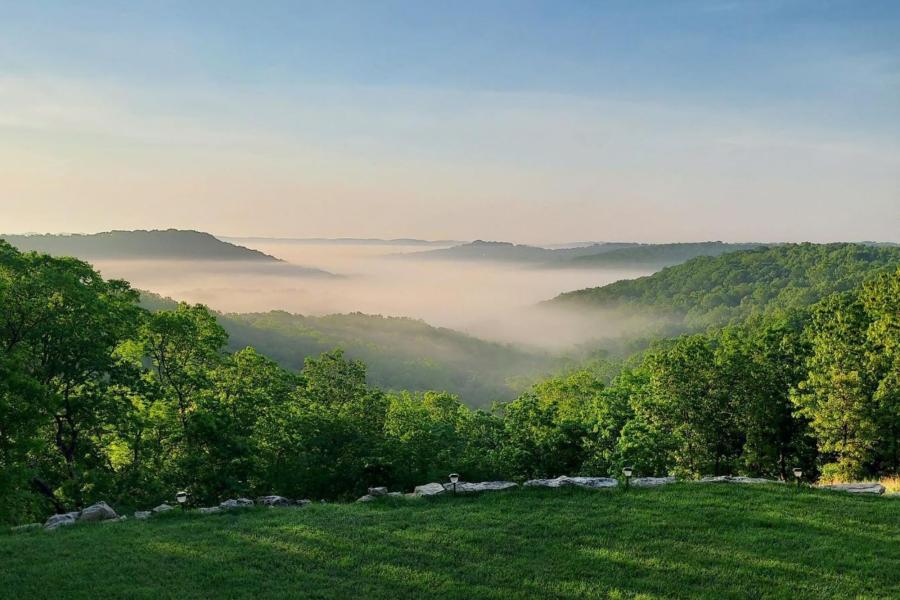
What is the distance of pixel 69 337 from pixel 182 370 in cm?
566

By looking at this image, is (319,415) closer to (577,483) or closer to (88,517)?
(88,517)

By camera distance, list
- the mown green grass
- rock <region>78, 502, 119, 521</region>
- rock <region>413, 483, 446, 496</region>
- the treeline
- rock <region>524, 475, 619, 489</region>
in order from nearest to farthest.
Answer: the mown green grass
rock <region>78, 502, 119, 521</region>
rock <region>524, 475, 619, 489</region>
rock <region>413, 483, 446, 496</region>
the treeline

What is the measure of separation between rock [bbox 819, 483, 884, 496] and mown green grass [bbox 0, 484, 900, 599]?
3.21 ft

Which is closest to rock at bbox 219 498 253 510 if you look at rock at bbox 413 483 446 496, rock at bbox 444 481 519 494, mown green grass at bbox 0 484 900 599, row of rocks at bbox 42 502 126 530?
mown green grass at bbox 0 484 900 599

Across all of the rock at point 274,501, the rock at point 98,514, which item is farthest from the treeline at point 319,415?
the rock at point 274,501

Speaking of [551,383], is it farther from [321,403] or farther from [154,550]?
[154,550]

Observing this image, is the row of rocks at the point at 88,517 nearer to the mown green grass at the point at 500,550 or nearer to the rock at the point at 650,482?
the mown green grass at the point at 500,550

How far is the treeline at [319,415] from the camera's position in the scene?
23.1 metres

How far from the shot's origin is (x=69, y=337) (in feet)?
77.8

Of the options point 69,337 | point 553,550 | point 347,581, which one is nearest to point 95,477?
point 69,337

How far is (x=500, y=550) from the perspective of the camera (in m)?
14.5

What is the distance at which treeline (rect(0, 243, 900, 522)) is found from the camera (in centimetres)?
2314

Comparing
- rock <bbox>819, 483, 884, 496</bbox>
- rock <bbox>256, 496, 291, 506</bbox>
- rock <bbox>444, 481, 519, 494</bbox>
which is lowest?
rock <bbox>256, 496, 291, 506</bbox>

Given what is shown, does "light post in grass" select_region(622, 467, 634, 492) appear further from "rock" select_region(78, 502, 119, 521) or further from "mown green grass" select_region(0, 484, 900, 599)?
"rock" select_region(78, 502, 119, 521)
